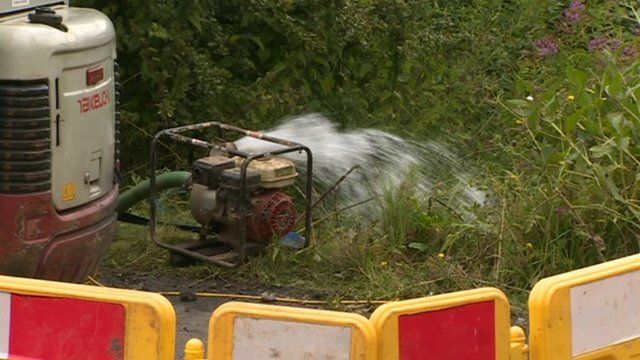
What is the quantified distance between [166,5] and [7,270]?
3.09m

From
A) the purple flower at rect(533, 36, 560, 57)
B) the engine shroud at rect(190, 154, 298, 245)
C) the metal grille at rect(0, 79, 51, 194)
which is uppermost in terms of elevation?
the metal grille at rect(0, 79, 51, 194)

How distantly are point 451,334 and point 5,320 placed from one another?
134 cm

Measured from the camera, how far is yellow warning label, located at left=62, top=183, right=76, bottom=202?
616cm

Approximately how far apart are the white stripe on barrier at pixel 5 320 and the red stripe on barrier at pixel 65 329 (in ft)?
0.04

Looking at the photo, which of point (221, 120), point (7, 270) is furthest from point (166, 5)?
point (7, 270)

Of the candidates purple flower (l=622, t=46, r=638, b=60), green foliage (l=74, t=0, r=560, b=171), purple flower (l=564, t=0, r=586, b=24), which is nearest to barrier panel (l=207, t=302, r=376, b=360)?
green foliage (l=74, t=0, r=560, b=171)

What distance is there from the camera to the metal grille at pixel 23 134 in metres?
5.88

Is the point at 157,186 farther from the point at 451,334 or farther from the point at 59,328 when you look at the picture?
the point at 451,334

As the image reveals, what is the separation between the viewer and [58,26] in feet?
19.9

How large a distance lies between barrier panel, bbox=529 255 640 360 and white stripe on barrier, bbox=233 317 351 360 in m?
0.69

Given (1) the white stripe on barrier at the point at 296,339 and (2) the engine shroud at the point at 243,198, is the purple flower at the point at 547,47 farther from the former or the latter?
(1) the white stripe on barrier at the point at 296,339

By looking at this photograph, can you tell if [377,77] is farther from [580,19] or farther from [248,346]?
[248,346]

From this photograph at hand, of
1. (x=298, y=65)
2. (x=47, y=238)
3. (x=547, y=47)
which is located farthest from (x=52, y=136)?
(x=547, y=47)

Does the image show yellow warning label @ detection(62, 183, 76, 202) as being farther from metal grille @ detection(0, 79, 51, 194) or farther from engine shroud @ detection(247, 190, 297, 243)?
engine shroud @ detection(247, 190, 297, 243)
